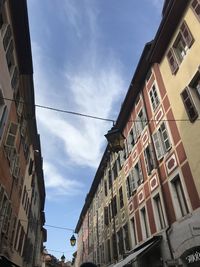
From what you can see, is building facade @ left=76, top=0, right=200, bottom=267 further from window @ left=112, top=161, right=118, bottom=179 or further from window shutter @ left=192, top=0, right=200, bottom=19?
window @ left=112, top=161, right=118, bottom=179

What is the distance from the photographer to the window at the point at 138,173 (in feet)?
60.2

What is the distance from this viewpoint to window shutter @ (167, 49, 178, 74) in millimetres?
14879

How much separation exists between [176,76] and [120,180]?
11.9m

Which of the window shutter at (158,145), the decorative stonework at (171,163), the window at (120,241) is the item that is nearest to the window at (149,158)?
the window shutter at (158,145)

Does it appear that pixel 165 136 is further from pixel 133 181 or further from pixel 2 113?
pixel 2 113

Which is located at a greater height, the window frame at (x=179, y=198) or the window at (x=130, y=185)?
the window at (x=130, y=185)

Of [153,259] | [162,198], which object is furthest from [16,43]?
[153,259]

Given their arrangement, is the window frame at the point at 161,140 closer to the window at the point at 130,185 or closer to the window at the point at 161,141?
the window at the point at 161,141

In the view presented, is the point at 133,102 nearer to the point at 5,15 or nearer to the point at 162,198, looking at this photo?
the point at 162,198

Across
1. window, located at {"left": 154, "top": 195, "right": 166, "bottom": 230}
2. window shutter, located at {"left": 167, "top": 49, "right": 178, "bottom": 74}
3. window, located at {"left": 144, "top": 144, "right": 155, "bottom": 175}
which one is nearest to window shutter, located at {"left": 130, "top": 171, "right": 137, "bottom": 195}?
window, located at {"left": 144, "top": 144, "right": 155, "bottom": 175}

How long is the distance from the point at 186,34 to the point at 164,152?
6271mm

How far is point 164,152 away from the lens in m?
14.9

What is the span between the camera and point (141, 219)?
17625 millimetres

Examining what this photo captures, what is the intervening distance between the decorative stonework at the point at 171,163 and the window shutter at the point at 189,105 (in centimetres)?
241
